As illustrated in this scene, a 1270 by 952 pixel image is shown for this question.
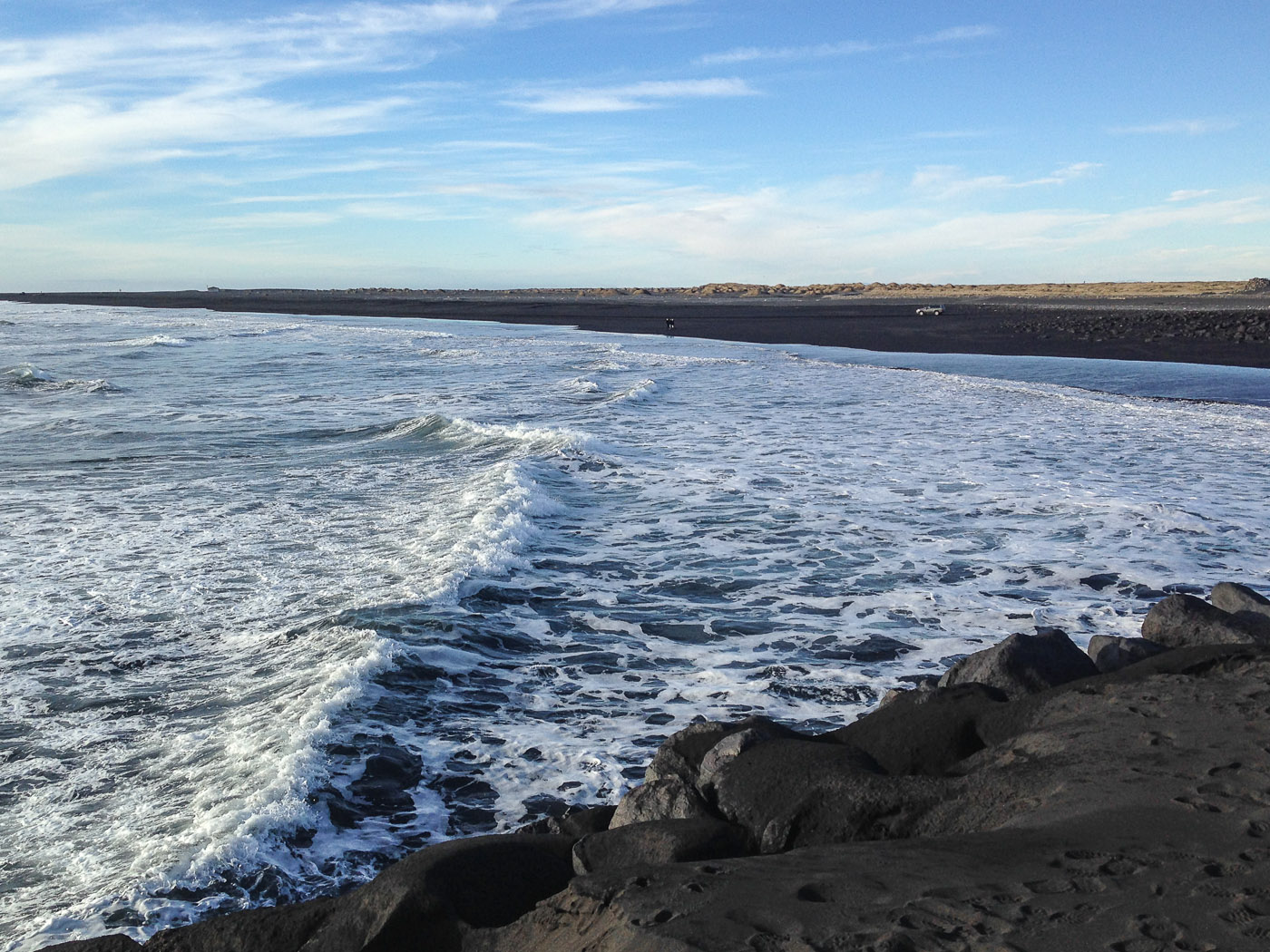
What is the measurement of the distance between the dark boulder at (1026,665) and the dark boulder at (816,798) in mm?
1493

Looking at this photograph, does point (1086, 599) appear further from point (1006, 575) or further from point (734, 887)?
point (734, 887)

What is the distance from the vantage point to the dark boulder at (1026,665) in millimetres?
5910

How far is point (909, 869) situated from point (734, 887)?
26.6 inches

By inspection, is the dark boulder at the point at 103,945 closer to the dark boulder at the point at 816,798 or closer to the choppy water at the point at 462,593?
the choppy water at the point at 462,593

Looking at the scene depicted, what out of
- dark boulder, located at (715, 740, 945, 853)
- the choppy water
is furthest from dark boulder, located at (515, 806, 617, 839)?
dark boulder, located at (715, 740, 945, 853)

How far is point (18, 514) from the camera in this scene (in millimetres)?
12328

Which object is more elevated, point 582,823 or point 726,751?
point 726,751

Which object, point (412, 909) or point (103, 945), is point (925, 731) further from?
point (103, 945)

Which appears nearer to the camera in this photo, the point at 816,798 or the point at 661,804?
the point at 816,798

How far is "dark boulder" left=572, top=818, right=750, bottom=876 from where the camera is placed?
4.05 meters

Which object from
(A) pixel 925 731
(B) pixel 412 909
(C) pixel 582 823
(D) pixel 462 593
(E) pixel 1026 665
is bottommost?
(C) pixel 582 823

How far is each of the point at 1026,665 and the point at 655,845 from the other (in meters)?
3.03

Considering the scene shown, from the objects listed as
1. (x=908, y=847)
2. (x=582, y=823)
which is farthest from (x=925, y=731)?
(x=582, y=823)

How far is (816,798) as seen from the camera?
4.51 meters
